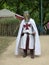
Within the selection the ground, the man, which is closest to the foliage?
the ground

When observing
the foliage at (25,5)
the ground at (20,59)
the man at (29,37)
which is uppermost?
the man at (29,37)

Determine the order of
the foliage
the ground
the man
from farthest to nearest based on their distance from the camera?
the foliage < the man < the ground

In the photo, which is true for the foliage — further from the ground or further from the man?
the man

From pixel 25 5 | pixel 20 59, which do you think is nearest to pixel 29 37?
pixel 20 59

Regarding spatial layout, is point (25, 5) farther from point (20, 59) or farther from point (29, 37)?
point (20, 59)

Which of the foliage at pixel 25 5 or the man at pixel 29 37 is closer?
A: the man at pixel 29 37

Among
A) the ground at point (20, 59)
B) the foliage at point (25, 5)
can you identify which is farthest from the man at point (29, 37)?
the foliage at point (25, 5)

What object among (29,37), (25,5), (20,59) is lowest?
(25,5)

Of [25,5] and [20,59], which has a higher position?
[20,59]

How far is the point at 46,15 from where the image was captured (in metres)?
40.2

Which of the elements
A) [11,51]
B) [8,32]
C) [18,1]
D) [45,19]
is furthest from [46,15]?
[11,51]

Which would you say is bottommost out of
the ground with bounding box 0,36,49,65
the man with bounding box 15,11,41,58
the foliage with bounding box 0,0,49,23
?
the foliage with bounding box 0,0,49,23

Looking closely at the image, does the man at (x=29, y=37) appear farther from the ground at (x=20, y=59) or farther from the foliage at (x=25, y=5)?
the foliage at (x=25, y=5)

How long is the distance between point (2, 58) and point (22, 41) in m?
0.88
